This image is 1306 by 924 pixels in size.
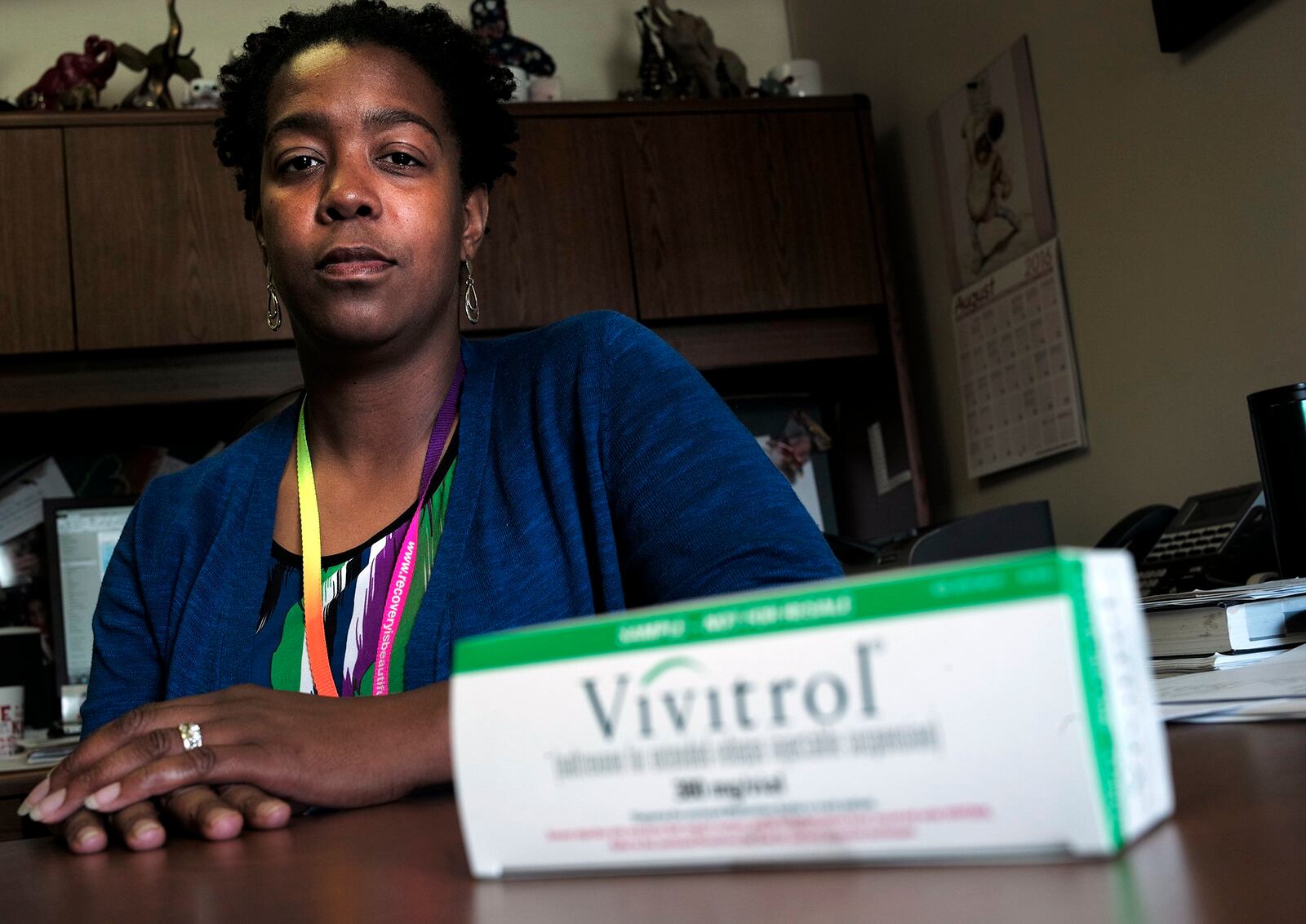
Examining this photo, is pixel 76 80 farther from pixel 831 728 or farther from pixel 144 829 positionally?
pixel 831 728

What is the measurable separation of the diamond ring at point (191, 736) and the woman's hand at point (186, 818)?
2 cm

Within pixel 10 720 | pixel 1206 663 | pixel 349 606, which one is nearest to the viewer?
pixel 1206 663

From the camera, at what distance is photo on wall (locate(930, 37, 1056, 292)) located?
218 centimetres

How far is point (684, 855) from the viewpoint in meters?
0.39

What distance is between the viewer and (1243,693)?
0.69m

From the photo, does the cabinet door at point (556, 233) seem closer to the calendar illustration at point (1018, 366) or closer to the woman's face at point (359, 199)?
the calendar illustration at point (1018, 366)

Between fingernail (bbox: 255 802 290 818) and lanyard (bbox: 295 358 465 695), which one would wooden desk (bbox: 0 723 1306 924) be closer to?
fingernail (bbox: 255 802 290 818)

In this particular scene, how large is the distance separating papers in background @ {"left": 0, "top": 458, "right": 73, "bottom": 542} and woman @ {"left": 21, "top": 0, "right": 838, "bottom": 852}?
1529mm

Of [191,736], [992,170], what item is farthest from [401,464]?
[992,170]

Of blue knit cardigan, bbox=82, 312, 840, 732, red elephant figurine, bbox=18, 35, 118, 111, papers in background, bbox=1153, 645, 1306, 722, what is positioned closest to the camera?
papers in background, bbox=1153, 645, 1306, 722

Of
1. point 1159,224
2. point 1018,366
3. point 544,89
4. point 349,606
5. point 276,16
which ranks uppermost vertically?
point 276,16

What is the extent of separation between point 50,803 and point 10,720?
1.52 metres

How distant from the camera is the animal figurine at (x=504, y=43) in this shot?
8.71ft

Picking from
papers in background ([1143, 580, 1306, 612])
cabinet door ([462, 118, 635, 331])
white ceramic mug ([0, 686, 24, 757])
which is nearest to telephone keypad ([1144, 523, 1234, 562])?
papers in background ([1143, 580, 1306, 612])
